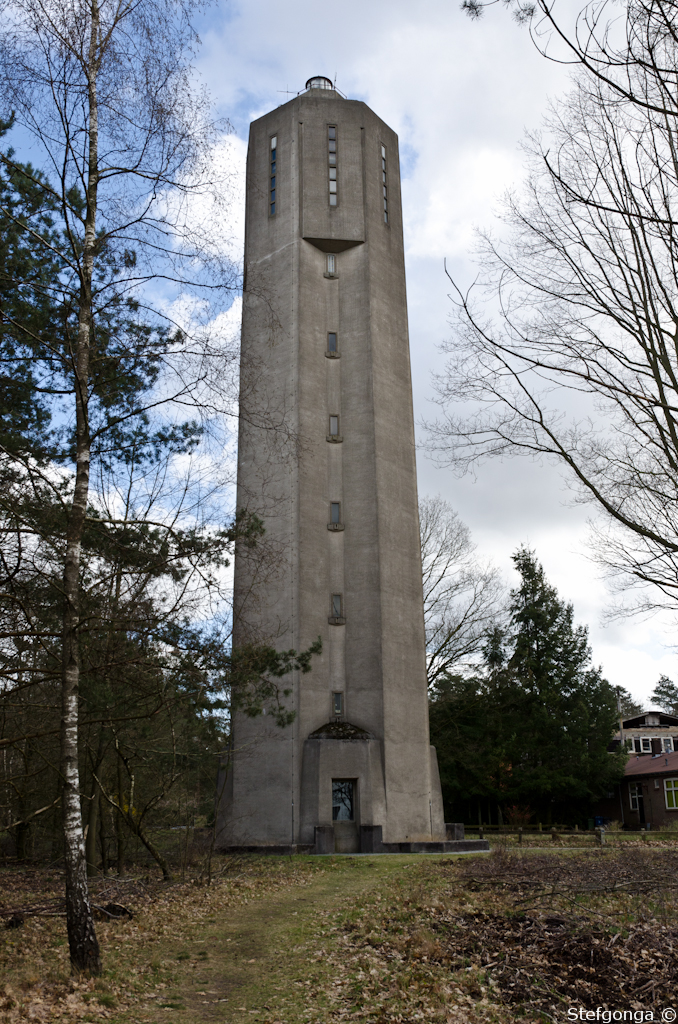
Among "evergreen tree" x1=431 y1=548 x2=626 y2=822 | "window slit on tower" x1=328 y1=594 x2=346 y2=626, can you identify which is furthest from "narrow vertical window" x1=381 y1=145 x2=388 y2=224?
"evergreen tree" x1=431 y1=548 x2=626 y2=822

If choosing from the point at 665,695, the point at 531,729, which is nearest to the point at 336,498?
the point at 531,729

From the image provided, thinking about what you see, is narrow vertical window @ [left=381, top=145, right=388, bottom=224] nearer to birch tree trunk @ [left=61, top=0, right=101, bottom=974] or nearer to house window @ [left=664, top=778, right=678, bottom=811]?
birch tree trunk @ [left=61, top=0, right=101, bottom=974]

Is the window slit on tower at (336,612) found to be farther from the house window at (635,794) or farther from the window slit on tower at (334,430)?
the house window at (635,794)

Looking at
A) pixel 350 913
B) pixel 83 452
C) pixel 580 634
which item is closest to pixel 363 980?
pixel 350 913

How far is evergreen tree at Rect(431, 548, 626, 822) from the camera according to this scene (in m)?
36.8

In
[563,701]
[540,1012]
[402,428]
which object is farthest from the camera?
[563,701]

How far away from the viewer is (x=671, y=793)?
37.3 metres

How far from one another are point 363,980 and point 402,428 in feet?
74.7

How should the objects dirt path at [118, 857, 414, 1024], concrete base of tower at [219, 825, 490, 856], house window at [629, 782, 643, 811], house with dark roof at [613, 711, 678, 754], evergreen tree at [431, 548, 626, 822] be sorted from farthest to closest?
1. house with dark roof at [613, 711, 678, 754]
2. house window at [629, 782, 643, 811]
3. evergreen tree at [431, 548, 626, 822]
4. concrete base of tower at [219, 825, 490, 856]
5. dirt path at [118, 857, 414, 1024]

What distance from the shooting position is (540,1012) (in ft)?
19.5

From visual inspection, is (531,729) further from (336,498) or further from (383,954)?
(383,954)

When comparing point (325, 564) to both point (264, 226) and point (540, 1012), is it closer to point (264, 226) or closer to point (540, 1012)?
point (264, 226)

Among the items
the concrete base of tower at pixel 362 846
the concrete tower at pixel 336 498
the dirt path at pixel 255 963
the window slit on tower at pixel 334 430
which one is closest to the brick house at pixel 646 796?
the concrete tower at pixel 336 498

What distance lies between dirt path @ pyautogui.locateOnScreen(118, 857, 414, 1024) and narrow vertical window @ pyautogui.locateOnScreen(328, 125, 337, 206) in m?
24.8
